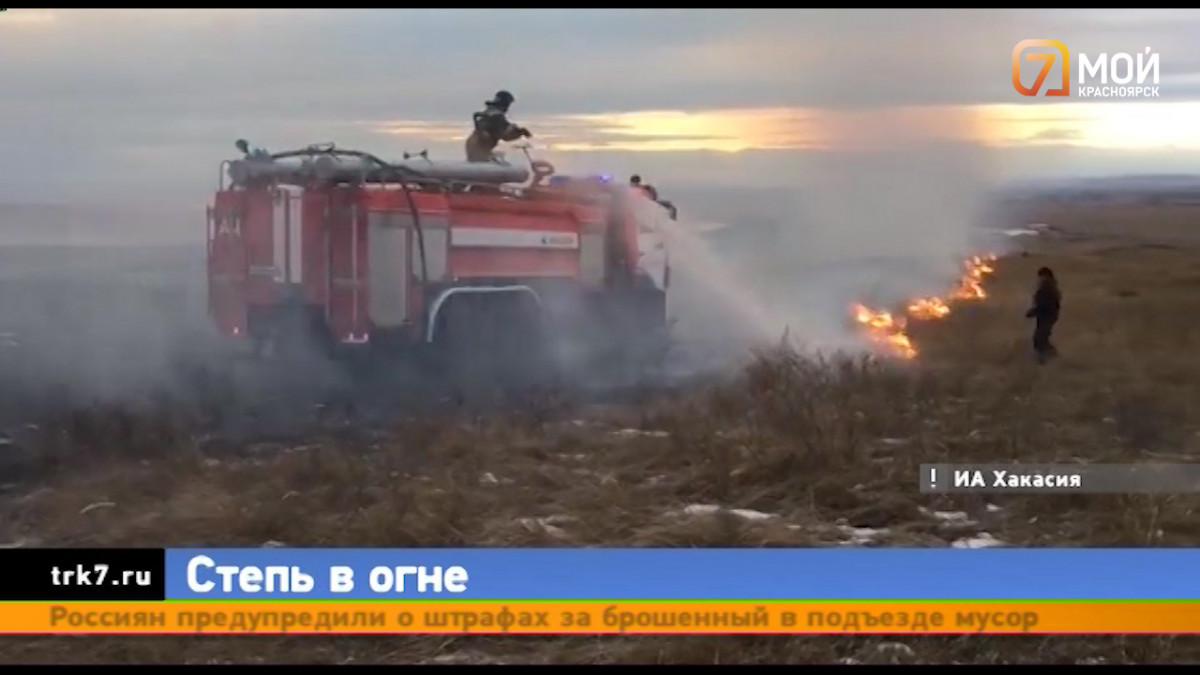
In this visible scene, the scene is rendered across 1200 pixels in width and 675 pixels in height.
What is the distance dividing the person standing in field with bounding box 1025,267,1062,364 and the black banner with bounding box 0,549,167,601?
3.00 metres

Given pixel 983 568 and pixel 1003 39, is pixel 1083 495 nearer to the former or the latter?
pixel 983 568

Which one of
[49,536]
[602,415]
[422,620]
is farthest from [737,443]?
[49,536]

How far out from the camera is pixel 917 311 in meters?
4.24

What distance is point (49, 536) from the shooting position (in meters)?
4.25

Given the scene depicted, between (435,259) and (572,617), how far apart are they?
1.31 meters

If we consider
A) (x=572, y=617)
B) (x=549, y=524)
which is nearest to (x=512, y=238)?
(x=549, y=524)

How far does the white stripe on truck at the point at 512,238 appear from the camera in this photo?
14.6 ft

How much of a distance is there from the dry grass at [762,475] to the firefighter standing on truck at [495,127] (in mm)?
907

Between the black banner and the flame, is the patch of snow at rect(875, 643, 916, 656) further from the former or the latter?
the black banner

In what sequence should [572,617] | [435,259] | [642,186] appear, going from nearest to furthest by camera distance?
[572,617] → [642,186] → [435,259]

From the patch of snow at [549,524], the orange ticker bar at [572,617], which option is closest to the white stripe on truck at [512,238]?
the patch of snow at [549,524]

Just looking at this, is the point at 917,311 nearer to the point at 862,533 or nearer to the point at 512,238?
the point at 862,533

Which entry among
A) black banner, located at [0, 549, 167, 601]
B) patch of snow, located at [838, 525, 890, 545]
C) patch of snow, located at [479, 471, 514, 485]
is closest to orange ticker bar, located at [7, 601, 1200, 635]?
black banner, located at [0, 549, 167, 601]

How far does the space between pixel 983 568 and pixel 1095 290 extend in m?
1.01
